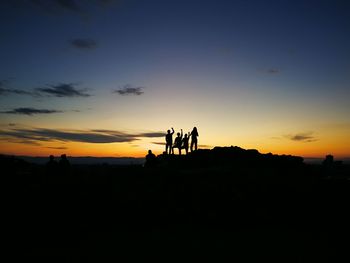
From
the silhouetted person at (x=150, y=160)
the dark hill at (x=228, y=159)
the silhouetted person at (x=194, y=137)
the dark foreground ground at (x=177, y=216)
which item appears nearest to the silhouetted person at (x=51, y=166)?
the dark foreground ground at (x=177, y=216)

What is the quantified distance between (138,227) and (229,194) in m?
6.50

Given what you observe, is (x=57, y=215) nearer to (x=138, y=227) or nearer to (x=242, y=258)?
(x=138, y=227)

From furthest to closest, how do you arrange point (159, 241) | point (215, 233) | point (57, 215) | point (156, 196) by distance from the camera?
point (156, 196) < point (57, 215) < point (215, 233) < point (159, 241)

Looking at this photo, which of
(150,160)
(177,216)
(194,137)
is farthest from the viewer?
(194,137)

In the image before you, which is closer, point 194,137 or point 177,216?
point 177,216

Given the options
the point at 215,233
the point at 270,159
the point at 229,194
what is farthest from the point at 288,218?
the point at 270,159

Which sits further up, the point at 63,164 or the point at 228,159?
the point at 228,159

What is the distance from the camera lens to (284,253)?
13531 mm

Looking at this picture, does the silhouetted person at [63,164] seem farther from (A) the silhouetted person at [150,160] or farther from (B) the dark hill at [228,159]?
(B) the dark hill at [228,159]

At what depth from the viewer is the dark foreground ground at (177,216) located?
13547 millimetres

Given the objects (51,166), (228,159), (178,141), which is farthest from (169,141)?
(51,166)

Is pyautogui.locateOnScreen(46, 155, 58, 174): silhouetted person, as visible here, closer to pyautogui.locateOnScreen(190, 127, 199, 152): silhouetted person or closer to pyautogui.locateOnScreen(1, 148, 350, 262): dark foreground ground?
pyautogui.locateOnScreen(1, 148, 350, 262): dark foreground ground

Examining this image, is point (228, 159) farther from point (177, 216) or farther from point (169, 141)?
point (177, 216)

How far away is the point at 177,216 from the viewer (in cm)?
1795
